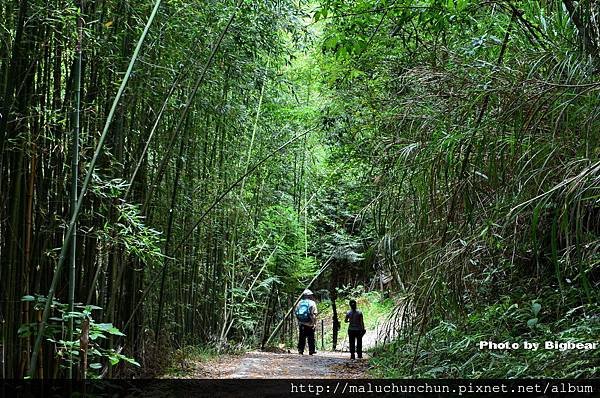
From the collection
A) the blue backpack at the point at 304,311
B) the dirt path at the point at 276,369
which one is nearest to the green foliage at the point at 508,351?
the dirt path at the point at 276,369

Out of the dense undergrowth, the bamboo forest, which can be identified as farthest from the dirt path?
the dense undergrowth

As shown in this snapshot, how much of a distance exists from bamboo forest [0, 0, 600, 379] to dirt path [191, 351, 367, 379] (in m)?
0.05

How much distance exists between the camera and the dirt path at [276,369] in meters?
A: 5.20

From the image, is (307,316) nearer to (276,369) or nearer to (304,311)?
(304,311)

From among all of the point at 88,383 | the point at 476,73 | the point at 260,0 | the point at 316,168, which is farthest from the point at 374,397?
the point at 316,168

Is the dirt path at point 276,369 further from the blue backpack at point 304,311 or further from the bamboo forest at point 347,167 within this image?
the blue backpack at point 304,311

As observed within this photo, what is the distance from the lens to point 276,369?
5.66 m

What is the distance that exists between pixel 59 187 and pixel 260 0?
6.81 ft

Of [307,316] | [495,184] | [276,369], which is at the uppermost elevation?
[495,184]

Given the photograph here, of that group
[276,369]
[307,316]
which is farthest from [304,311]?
[276,369]

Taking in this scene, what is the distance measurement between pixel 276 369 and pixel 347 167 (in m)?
2.36

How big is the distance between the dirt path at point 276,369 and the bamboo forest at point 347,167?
5 centimetres

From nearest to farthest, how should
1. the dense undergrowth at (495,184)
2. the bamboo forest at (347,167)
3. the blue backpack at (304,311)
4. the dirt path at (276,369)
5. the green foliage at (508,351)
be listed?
the dense undergrowth at (495,184), the bamboo forest at (347,167), the green foliage at (508,351), the dirt path at (276,369), the blue backpack at (304,311)

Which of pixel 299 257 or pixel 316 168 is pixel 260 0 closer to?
pixel 316 168
